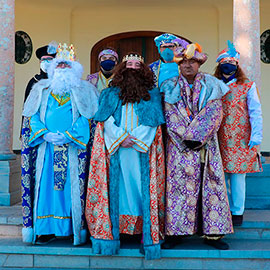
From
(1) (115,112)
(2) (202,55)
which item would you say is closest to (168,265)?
(1) (115,112)

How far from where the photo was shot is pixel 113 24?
7.77 metres

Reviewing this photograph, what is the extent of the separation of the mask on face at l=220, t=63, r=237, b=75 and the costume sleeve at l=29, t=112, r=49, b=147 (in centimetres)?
194

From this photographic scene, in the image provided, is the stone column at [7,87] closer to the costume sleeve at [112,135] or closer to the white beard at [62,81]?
the white beard at [62,81]

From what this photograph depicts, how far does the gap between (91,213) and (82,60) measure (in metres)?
5.08

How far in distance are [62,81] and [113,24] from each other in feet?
15.2

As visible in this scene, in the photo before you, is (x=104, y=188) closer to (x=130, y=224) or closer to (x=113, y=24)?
(x=130, y=224)

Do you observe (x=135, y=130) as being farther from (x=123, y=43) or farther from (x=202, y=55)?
(x=123, y=43)

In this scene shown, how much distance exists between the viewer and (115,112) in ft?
11.0

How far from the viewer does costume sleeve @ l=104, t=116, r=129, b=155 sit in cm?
323

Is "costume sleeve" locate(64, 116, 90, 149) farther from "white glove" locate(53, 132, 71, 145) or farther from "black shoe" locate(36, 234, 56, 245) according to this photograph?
"black shoe" locate(36, 234, 56, 245)

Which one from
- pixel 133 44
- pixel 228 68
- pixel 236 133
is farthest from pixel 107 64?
pixel 133 44

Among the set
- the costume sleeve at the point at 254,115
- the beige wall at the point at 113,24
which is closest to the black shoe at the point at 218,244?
the costume sleeve at the point at 254,115

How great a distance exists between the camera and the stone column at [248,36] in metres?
4.69

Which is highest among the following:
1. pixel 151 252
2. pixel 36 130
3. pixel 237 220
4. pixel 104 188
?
pixel 36 130
